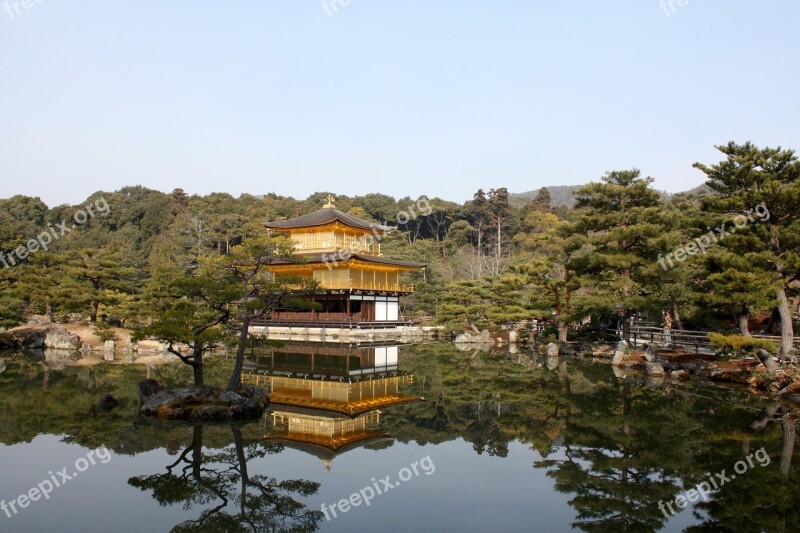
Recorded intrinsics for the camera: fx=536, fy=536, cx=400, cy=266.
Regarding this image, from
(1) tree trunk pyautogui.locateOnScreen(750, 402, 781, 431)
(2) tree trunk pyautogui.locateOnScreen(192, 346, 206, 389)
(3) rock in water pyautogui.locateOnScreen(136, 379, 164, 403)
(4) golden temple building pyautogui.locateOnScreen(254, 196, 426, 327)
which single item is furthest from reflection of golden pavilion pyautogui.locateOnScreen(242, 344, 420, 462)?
(1) tree trunk pyautogui.locateOnScreen(750, 402, 781, 431)

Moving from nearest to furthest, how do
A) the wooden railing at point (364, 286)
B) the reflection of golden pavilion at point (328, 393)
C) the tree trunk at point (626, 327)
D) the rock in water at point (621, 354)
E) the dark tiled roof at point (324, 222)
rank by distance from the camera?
the reflection of golden pavilion at point (328, 393) < the rock in water at point (621, 354) < the tree trunk at point (626, 327) < the wooden railing at point (364, 286) < the dark tiled roof at point (324, 222)

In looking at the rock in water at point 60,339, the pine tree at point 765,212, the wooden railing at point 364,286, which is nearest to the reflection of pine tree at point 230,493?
the pine tree at point 765,212

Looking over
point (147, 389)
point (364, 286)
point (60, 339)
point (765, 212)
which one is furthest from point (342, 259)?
point (765, 212)

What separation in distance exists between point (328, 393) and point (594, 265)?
41.5 feet

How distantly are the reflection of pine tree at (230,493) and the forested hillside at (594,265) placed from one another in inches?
335

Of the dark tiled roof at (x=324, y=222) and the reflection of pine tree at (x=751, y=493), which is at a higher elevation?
the dark tiled roof at (x=324, y=222)

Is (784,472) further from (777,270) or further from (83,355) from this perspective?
(83,355)

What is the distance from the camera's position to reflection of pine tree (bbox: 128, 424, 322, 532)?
20.6ft

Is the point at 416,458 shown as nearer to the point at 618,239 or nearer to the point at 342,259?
the point at 618,239

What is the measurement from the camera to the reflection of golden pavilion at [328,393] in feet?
33.1

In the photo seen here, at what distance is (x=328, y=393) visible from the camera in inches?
572

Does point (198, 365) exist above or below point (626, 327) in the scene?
below

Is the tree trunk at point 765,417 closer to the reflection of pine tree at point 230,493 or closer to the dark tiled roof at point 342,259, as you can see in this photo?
the reflection of pine tree at point 230,493

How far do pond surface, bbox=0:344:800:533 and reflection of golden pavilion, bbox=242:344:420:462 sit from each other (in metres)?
0.07
